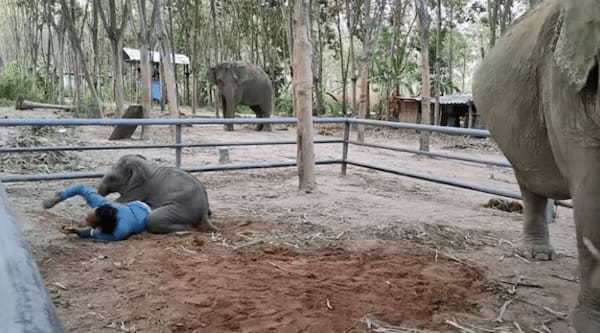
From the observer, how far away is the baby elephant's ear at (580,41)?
88.4 inches

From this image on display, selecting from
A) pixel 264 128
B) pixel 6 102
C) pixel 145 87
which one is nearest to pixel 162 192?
pixel 145 87

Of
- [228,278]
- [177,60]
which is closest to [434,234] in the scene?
[228,278]

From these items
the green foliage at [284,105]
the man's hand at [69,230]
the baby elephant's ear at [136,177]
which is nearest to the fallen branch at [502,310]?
the man's hand at [69,230]

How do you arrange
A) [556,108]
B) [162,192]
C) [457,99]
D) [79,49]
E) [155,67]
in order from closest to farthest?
[556,108] < [162,192] < [79,49] < [457,99] < [155,67]

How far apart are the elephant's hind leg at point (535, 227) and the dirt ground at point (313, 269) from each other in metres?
0.11

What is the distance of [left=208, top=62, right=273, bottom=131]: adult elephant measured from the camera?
17594 millimetres

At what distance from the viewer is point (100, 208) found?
471 centimetres

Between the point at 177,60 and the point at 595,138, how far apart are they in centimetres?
2810

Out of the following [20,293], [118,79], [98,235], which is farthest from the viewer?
[118,79]

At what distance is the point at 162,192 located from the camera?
17.8 feet

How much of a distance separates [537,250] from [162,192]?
3.21 metres

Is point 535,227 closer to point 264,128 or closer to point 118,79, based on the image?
point 264,128

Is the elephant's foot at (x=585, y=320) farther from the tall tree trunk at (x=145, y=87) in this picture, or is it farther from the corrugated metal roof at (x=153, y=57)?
the corrugated metal roof at (x=153, y=57)

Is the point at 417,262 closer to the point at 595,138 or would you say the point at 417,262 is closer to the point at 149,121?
the point at 595,138
